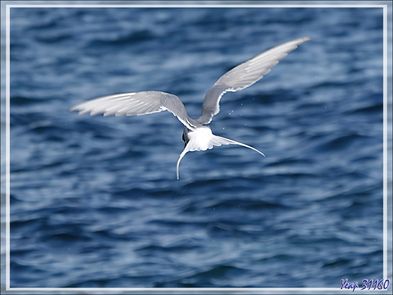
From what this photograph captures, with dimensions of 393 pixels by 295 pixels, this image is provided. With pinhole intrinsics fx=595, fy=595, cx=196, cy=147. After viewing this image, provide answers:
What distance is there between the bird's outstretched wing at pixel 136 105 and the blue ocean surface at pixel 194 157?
1.71m

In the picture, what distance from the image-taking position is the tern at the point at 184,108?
13.0ft

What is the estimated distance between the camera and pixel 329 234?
5621mm

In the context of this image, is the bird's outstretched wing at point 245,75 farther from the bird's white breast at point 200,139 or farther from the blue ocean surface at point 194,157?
the blue ocean surface at point 194,157

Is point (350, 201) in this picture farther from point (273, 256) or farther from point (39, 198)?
point (39, 198)

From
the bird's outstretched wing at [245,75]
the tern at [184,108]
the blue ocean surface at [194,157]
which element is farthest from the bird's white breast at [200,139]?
the blue ocean surface at [194,157]

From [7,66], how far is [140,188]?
1.85 metres

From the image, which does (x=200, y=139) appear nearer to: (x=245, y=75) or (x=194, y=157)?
(x=245, y=75)

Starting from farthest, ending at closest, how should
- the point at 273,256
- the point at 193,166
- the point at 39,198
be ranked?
the point at 193,166 → the point at 39,198 → the point at 273,256

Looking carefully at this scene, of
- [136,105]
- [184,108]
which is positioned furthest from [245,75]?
[136,105]

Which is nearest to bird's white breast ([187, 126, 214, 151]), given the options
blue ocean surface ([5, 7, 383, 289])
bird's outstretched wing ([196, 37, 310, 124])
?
bird's outstretched wing ([196, 37, 310, 124])

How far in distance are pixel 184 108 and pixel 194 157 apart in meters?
2.56

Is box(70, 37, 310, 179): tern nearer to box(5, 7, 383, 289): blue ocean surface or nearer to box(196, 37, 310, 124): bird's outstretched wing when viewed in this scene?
box(196, 37, 310, 124): bird's outstretched wing

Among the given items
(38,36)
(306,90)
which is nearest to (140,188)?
(306,90)

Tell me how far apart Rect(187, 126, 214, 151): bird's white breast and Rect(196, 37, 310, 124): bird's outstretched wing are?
6.6 inches
